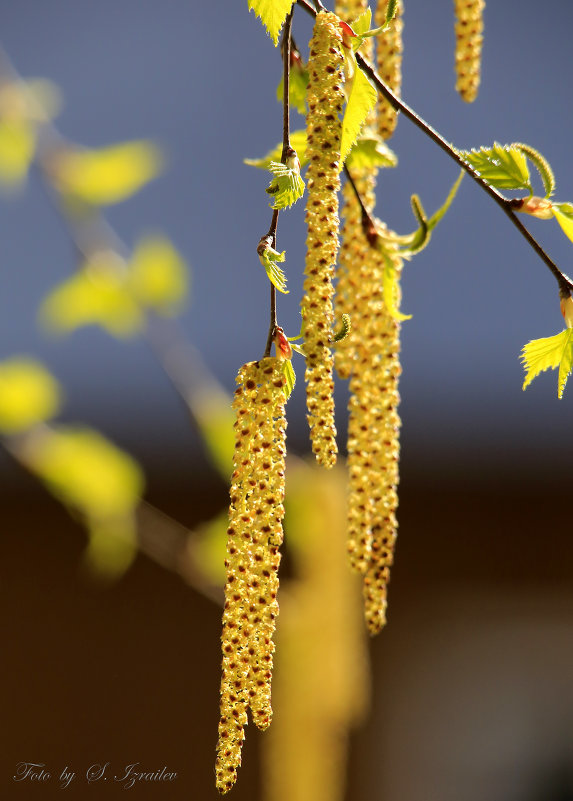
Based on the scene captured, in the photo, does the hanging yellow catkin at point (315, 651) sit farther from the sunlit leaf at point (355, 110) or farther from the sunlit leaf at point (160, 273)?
the sunlit leaf at point (355, 110)

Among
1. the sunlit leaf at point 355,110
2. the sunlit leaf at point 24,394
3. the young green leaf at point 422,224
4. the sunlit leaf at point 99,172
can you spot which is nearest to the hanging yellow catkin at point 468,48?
the young green leaf at point 422,224

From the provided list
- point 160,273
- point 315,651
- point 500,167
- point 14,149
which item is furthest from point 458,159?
point 315,651

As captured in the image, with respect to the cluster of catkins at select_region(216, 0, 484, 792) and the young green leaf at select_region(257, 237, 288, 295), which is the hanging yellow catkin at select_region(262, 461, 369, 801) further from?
the young green leaf at select_region(257, 237, 288, 295)

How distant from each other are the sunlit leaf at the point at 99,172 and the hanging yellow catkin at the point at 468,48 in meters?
0.66

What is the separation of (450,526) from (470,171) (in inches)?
166

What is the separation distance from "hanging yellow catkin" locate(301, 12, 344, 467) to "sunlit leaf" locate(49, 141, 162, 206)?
83 centimetres

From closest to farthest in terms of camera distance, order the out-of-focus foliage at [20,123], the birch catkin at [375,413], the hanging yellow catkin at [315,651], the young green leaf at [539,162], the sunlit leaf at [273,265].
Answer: the sunlit leaf at [273,265] → the young green leaf at [539,162] → the birch catkin at [375,413] → the out-of-focus foliage at [20,123] → the hanging yellow catkin at [315,651]

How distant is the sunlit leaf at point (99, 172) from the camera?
146 centimetres

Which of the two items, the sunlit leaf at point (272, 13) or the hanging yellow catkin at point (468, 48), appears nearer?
the sunlit leaf at point (272, 13)

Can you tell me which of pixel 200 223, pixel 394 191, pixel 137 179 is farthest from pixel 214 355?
pixel 137 179

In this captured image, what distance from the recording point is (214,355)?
5512 mm

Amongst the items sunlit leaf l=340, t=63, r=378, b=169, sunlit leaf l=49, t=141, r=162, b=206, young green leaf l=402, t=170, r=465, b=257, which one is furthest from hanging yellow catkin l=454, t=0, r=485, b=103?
sunlit leaf l=49, t=141, r=162, b=206

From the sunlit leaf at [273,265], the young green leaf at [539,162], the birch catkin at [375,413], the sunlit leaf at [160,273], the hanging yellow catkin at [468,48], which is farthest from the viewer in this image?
the sunlit leaf at [160,273]

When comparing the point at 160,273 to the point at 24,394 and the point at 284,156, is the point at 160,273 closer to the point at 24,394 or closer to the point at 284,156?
the point at 24,394
